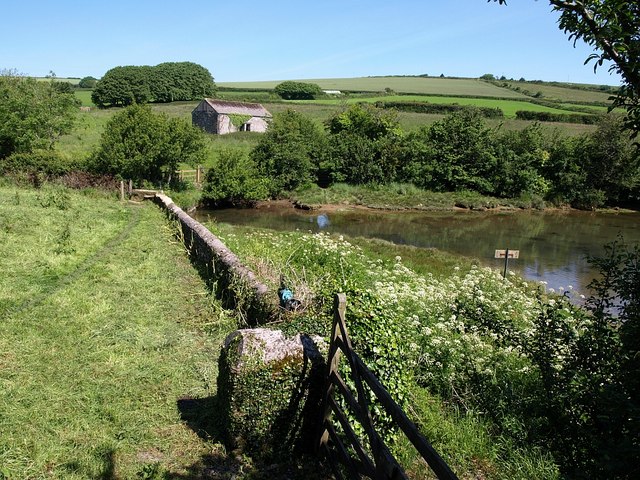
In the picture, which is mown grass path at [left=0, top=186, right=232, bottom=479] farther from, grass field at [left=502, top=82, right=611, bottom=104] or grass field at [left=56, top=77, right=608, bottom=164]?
grass field at [left=502, top=82, right=611, bottom=104]

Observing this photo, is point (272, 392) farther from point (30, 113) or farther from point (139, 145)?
point (30, 113)

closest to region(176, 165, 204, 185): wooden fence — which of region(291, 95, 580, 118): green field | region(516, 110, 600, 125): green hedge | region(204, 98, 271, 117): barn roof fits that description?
region(204, 98, 271, 117): barn roof

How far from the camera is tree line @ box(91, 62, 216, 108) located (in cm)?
7362

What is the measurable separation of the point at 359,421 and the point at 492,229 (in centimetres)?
2543

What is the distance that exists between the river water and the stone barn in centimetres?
1974

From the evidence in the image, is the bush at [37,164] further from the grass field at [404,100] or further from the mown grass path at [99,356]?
the mown grass path at [99,356]

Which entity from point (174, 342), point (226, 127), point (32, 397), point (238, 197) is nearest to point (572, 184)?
point (238, 197)

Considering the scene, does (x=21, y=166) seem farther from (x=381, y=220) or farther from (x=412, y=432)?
(x=412, y=432)

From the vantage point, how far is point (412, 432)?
313 cm

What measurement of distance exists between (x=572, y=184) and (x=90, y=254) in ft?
114

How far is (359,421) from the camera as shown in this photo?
14.8 feet

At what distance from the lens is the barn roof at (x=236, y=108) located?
48.6 metres

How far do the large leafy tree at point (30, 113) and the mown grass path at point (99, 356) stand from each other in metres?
14.2

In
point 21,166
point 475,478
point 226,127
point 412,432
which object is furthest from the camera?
point 226,127
